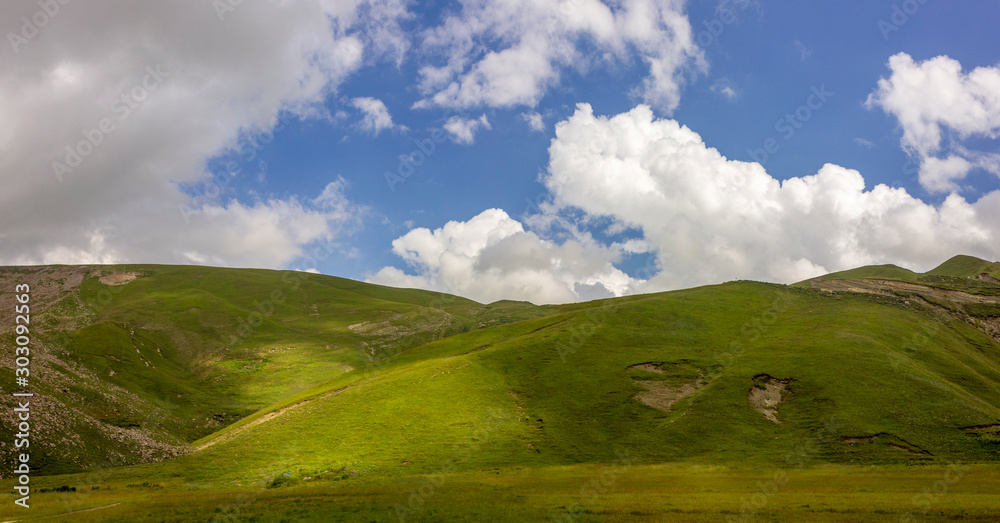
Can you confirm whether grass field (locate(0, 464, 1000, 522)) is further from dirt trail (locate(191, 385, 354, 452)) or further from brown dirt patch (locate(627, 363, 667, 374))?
brown dirt patch (locate(627, 363, 667, 374))

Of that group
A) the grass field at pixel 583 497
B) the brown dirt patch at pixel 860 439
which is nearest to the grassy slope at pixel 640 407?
the brown dirt patch at pixel 860 439

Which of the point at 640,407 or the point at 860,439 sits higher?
the point at 640,407

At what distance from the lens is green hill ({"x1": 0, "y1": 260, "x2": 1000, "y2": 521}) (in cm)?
4566

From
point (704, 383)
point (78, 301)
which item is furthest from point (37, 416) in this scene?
point (78, 301)

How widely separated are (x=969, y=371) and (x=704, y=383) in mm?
47392

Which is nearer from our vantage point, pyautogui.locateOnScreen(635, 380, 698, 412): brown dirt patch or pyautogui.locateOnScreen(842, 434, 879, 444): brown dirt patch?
pyautogui.locateOnScreen(842, 434, 879, 444): brown dirt patch

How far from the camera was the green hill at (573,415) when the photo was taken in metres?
45.7

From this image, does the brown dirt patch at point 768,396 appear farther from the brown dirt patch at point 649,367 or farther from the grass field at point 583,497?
the grass field at point 583,497

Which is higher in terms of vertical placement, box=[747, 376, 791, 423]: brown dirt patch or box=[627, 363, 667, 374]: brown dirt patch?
box=[627, 363, 667, 374]: brown dirt patch

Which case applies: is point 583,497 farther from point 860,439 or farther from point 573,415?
point 860,439

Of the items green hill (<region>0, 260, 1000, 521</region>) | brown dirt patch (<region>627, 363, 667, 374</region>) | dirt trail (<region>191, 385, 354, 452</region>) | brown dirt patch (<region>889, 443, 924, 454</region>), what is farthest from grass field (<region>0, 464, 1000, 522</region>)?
brown dirt patch (<region>627, 363, 667, 374</region>)

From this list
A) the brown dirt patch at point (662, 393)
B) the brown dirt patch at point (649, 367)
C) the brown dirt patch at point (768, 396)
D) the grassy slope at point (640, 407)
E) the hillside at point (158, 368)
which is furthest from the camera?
the brown dirt patch at point (649, 367)

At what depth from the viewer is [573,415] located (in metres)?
74.6

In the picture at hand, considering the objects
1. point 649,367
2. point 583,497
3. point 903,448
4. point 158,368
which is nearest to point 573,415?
point 649,367
